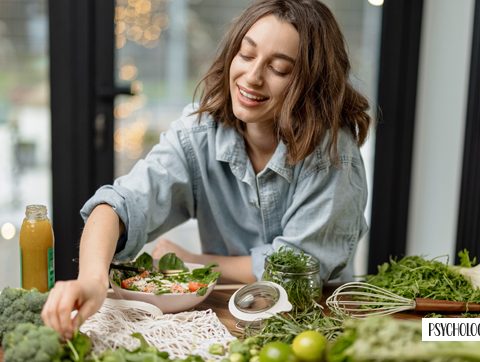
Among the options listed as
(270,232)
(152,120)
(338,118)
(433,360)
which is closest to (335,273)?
(270,232)

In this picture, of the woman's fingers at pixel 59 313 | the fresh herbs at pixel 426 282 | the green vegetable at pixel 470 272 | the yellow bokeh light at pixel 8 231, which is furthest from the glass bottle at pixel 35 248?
the yellow bokeh light at pixel 8 231

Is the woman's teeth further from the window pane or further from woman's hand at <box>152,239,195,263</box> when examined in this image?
the window pane

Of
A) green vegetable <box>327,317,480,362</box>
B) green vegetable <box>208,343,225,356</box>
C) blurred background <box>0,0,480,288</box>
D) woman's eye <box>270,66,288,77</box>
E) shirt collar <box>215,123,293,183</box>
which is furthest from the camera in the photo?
blurred background <box>0,0,480,288</box>

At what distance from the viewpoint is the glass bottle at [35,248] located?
153 centimetres

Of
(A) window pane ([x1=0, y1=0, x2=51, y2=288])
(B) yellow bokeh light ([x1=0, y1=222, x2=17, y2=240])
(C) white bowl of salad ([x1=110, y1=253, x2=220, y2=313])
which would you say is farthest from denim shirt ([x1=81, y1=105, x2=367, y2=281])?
(B) yellow bokeh light ([x1=0, y1=222, x2=17, y2=240])

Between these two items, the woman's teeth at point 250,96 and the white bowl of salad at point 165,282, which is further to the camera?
the woman's teeth at point 250,96

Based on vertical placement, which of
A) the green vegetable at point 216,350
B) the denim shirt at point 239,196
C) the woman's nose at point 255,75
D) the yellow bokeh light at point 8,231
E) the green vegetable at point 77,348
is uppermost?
the woman's nose at point 255,75

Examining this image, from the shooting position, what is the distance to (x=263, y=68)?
5.54 feet

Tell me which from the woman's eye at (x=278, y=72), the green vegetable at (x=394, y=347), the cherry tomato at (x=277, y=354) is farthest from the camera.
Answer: the woman's eye at (x=278, y=72)

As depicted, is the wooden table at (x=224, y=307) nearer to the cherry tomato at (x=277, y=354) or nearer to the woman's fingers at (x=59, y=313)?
the cherry tomato at (x=277, y=354)

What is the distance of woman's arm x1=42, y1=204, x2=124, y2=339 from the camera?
1.22 m

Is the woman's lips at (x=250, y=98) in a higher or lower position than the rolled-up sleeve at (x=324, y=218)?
higher

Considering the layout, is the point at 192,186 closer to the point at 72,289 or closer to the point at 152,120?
the point at 72,289

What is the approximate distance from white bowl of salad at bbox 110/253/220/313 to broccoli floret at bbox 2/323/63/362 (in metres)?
0.32
